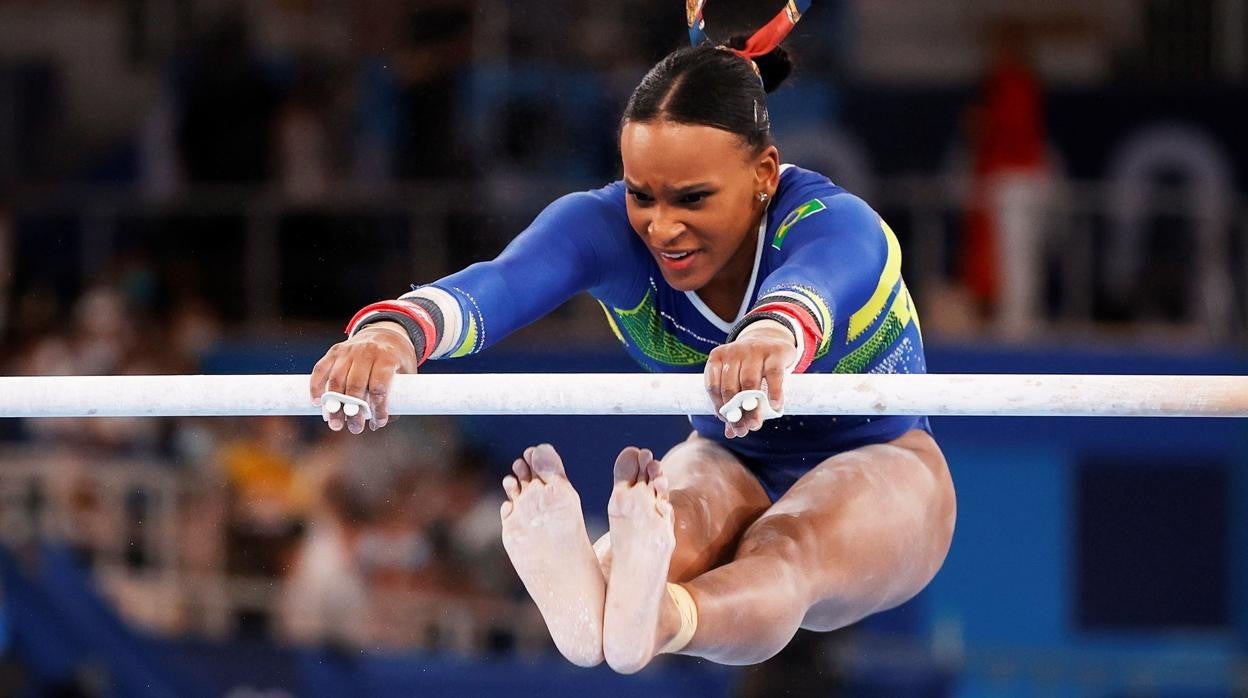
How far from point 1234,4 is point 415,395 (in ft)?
24.6

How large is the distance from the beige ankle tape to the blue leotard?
1.62 feet

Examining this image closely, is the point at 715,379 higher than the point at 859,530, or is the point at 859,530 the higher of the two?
the point at 715,379

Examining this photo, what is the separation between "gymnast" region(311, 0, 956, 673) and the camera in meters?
2.68

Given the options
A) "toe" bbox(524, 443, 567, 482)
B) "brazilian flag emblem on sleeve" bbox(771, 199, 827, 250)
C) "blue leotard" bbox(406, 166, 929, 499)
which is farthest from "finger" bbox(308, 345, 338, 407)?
"brazilian flag emblem on sleeve" bbox(771, 199, 827, 250)

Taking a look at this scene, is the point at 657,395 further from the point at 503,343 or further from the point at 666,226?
the point at 503,343

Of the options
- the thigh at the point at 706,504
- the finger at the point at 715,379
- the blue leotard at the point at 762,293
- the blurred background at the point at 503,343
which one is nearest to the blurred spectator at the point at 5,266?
the blurred background at the point at 503,343

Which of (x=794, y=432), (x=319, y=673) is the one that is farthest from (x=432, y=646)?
(x=794, y=432)

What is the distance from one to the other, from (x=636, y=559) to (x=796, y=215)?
826 mm

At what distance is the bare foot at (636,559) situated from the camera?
8.70ft

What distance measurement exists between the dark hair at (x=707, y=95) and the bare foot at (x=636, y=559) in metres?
0.69

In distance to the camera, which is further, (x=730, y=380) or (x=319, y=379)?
(x=319, y=379)

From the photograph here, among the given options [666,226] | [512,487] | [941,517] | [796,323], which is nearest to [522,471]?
[512,487]

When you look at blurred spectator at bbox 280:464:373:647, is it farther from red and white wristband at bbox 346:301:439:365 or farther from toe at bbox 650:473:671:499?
toe at bbox 650:473:671:499

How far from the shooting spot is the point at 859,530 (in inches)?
123
